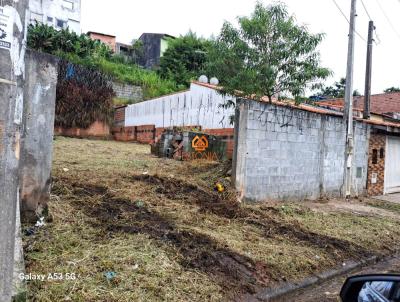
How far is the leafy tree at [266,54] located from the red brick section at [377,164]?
12.6 ft

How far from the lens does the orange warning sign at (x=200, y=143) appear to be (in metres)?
10.6

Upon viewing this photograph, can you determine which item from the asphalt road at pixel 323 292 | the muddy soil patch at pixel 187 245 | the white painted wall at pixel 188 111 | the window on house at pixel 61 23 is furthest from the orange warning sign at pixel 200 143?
the window on house at pixel 61 23

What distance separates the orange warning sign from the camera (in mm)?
10641

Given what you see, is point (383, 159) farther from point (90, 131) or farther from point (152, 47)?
point (152, 47)

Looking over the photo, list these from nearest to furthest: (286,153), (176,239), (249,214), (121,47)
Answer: (176,239) → (249,214) → (286,153) → (121,47)

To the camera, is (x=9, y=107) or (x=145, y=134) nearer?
(x=9, y=107)

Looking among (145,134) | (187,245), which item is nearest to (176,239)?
(187,245)

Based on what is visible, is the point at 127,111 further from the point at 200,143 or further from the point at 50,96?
the point at 50,96

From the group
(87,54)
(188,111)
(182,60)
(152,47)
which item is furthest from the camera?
(152,47)

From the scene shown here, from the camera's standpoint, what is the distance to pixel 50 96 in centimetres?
408

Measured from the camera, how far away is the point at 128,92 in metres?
25.6

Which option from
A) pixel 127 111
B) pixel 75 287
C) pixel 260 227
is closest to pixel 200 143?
pixel 260 227

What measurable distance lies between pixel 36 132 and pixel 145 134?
51.6 feet

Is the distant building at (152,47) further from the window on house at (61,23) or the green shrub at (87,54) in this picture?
the green shrub at (87,54)
